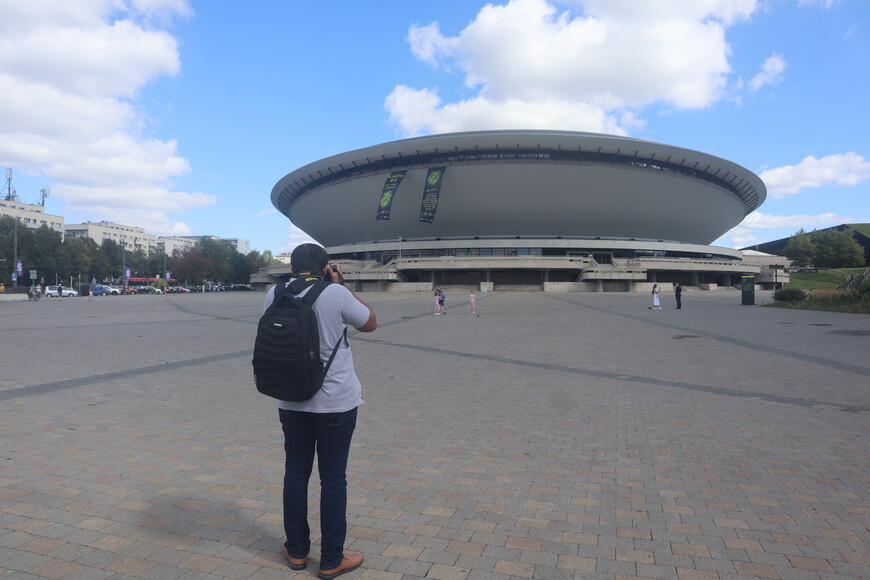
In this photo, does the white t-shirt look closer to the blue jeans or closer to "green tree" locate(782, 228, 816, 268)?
the blue jeans

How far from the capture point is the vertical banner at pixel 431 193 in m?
58.2

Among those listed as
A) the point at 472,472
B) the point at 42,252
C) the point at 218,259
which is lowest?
the point at 472,472

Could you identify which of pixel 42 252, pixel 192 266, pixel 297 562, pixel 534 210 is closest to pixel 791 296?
pixel 297 562

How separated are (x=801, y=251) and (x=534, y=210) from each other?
158ft

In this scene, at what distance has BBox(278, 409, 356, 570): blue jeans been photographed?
9.50 feet

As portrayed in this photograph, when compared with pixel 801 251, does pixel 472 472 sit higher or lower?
lower

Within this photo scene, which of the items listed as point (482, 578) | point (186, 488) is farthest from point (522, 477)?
point (186, 488)

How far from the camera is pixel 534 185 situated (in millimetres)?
59031

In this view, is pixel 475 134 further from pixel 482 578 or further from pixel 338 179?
pixel 482 578

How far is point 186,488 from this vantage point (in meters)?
4.03

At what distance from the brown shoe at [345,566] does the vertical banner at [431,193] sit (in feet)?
184

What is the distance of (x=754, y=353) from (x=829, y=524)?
28.6ft

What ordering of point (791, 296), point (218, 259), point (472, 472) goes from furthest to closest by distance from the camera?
point (218, 259) → point (791, 296) → point (472, 472)

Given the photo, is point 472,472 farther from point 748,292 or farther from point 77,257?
point 77,257
